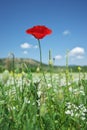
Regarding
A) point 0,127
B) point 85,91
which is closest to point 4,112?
point 0,127

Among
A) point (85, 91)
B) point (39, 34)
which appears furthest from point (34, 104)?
point (85, 91)

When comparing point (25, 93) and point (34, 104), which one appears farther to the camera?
point (25, 93)

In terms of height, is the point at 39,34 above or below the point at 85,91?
above

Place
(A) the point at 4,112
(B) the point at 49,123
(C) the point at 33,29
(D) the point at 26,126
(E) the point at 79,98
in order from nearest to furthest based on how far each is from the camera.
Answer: (D) the point at 26,126 → (A) the point at 4,112 → (B) the point at 49,123 → (C) the point at 33,29 → (E) the point at 79,98

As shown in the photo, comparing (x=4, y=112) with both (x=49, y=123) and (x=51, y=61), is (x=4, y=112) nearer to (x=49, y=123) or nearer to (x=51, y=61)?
(x=49, y=123)

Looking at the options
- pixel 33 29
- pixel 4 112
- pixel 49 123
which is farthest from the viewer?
pixel 33 29

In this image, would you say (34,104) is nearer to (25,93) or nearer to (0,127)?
(25,93)

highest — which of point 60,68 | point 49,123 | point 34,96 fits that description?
point 60,68
